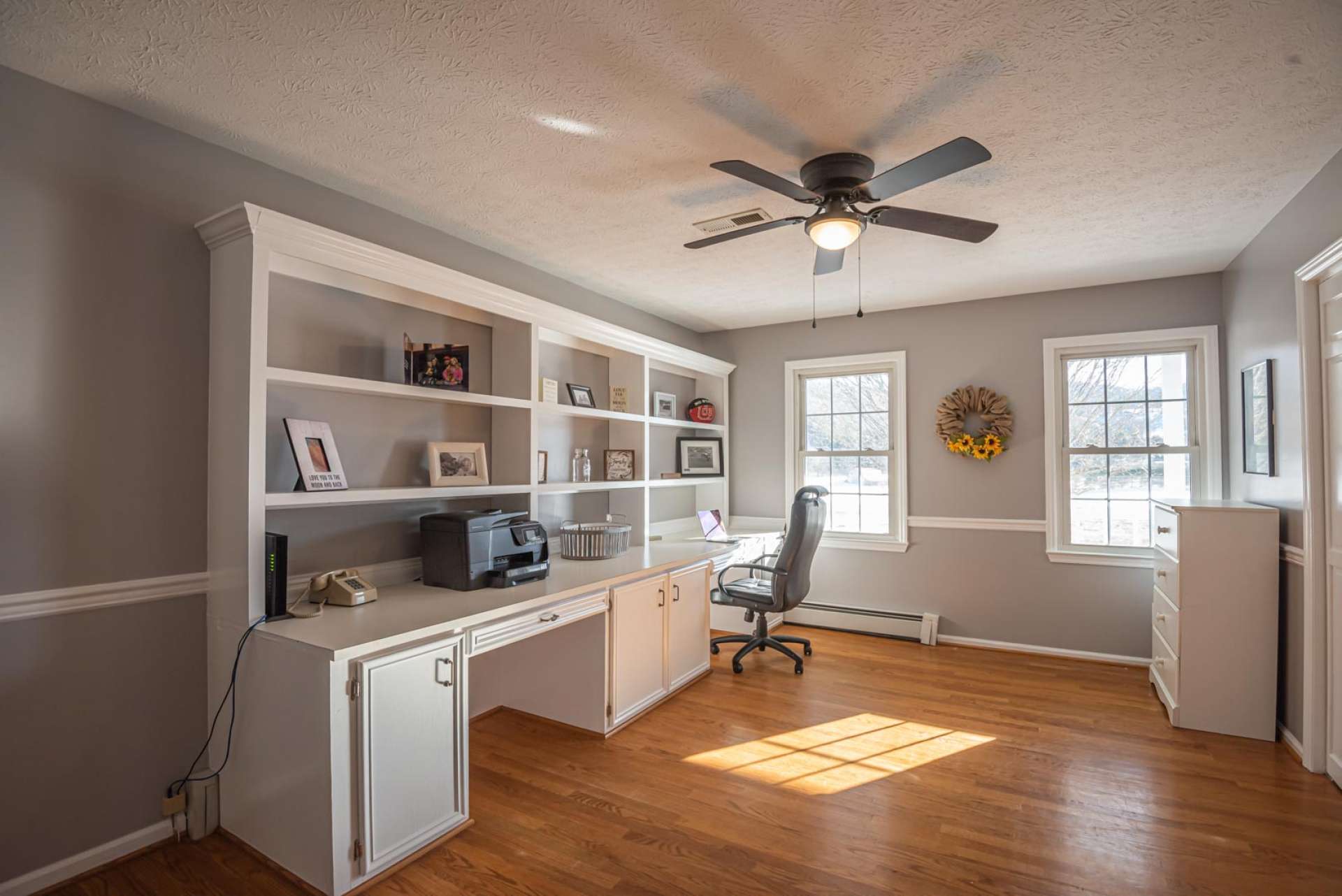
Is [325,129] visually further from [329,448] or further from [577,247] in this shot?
[577,247]

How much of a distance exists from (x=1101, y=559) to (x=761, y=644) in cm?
227

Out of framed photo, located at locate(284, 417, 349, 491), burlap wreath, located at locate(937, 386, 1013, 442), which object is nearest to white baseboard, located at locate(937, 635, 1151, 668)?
burlap wreath, located at locate(937, 386, 1013, 442)

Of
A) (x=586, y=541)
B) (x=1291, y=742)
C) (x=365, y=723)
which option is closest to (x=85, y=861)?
(x=365, y=723)

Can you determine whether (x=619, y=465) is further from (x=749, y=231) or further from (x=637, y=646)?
(x=749, y=231)

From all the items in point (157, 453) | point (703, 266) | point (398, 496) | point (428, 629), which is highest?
point (703, 266)

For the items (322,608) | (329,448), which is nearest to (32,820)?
(322,608)

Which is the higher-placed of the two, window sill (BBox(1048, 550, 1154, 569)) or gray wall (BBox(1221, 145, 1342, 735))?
gray wall (BBox(1221, 145, 1342, 735))

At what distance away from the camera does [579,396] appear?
3.99m

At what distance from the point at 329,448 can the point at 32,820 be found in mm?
1371

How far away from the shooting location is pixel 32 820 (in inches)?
74.7

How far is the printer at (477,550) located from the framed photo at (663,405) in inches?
80.3

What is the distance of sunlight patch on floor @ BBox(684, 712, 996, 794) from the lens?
2.65 metres

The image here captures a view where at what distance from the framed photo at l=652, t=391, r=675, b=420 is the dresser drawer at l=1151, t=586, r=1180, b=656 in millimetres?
3168

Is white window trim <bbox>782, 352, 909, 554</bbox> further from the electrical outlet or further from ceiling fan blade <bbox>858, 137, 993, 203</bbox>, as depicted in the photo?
the electrical outlet
